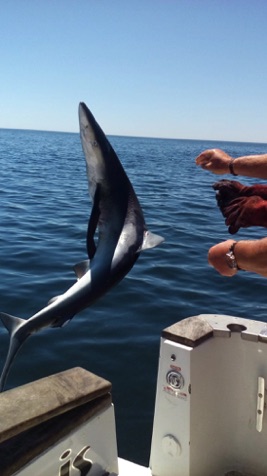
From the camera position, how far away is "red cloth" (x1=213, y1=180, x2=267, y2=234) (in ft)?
8.78

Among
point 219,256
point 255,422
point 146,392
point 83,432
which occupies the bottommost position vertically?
point 146,392

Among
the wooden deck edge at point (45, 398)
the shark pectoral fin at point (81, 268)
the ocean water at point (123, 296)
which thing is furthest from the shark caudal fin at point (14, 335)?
the ocean water at point (123, 296)

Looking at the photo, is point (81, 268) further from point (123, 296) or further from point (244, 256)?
point (123, 296)

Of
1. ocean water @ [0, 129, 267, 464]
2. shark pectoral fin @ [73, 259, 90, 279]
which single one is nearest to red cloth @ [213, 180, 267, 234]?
shark pectoral fin @ [73, 259, 90, 279]

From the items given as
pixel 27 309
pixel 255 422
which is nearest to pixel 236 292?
pixel 27 309

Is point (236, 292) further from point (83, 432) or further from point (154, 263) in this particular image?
point (83, 432)

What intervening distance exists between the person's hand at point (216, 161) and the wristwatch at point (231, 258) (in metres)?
0.45

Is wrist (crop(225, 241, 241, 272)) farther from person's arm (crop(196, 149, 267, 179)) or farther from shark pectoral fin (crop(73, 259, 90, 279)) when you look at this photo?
shark pectoral fin (crop(73, 259, 90, 279))

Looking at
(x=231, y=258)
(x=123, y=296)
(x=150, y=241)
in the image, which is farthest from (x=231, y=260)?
(x=123, y=296)

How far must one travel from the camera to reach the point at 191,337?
137 inches

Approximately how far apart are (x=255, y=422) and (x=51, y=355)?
3.15 m

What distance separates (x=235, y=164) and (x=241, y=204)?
269 millimetres

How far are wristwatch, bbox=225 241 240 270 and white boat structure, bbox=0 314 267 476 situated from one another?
0.77m

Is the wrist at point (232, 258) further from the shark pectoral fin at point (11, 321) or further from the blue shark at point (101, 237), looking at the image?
the shark pectoral fin at point (11, 321)
